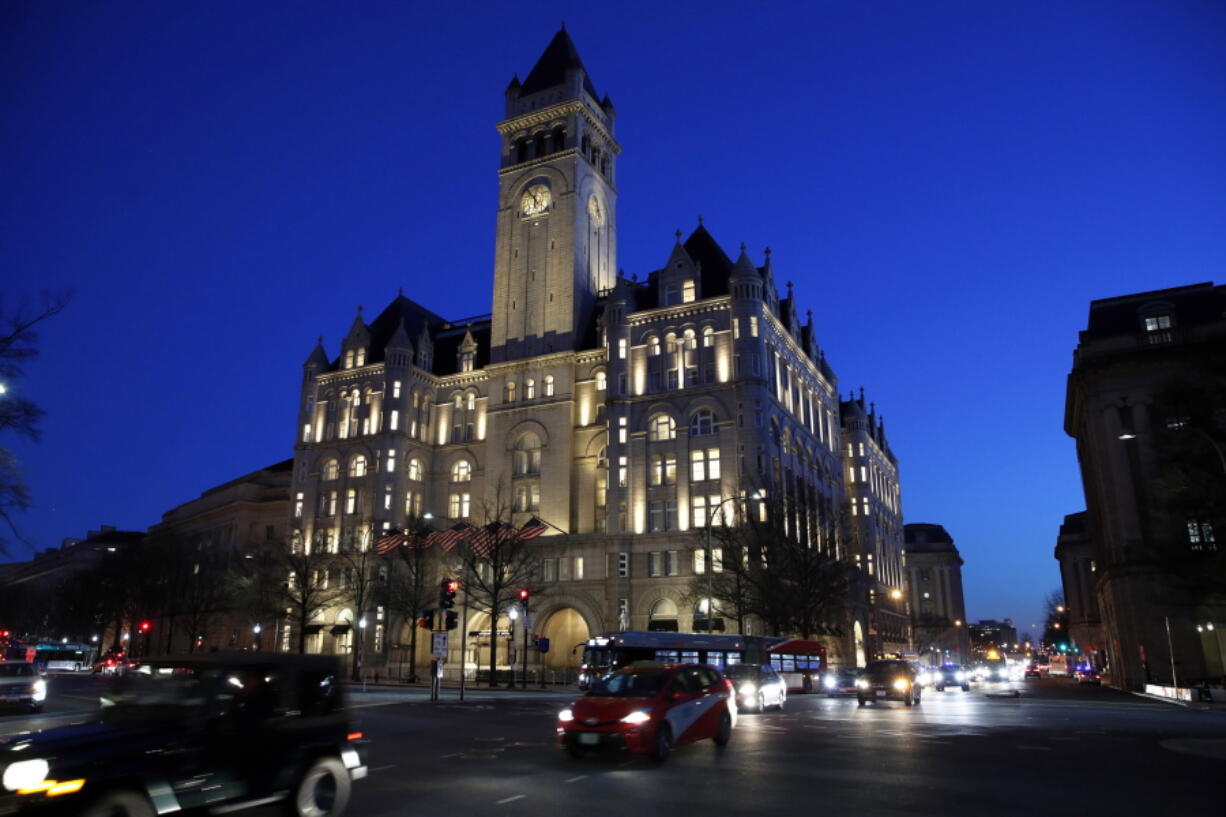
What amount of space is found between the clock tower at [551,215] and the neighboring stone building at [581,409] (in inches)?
8.0

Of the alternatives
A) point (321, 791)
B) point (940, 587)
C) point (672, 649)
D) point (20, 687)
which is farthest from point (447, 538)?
point (940, 587)

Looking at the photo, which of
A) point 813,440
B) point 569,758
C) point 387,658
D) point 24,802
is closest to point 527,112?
point 813,440

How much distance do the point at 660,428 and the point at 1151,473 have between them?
3252cm

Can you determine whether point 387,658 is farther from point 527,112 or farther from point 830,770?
point 830,770

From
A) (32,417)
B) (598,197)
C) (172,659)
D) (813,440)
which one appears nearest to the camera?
(172,659)

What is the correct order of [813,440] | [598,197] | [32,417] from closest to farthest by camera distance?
[32,417], [813,440], [598,197]

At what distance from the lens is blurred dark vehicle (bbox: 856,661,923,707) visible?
108ft

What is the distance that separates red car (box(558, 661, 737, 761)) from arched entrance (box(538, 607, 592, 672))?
53190 mm

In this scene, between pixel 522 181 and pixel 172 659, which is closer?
pixel 172 659

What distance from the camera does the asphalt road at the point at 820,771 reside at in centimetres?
1055

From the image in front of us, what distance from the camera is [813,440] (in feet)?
256

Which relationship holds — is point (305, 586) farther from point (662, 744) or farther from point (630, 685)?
point (662, 744)

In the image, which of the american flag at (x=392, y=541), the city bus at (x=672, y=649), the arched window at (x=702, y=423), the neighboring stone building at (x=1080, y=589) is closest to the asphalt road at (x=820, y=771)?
the city bus at (x=672, y=649)

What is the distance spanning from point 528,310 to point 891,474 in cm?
6339
